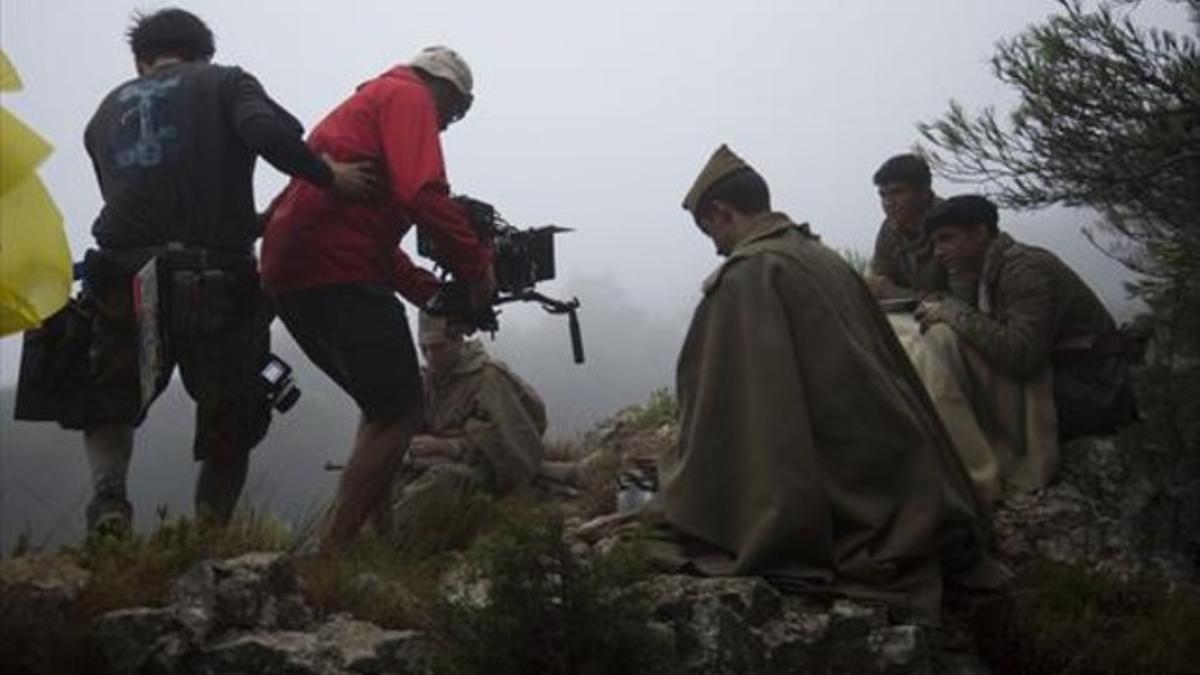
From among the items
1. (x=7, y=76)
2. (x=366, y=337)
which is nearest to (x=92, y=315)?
(x=366, y=337)

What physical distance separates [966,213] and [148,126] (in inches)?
136

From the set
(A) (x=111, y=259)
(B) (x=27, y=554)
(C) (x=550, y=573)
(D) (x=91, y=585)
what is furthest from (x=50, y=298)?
(A) (x=111, y=259)

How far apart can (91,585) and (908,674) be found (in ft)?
7.36

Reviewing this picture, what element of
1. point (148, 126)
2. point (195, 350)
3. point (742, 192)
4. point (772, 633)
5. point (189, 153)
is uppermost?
point (148, 126)

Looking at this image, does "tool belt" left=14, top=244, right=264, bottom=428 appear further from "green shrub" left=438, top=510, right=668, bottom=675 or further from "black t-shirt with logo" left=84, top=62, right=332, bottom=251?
"green shrub" left=438, top=510, right=668, bottom=675

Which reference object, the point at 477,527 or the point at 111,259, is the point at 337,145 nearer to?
the point at 111,259

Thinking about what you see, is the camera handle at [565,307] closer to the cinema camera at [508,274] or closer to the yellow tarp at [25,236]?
the cinema camera at [508,274]

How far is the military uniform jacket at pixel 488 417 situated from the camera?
591 centimetres

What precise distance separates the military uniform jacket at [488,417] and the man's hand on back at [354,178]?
2.23 m

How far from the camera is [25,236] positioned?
71 cm

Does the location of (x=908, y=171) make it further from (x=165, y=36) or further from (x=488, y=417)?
(x=165, y=36)

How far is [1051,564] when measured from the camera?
3.97 metres

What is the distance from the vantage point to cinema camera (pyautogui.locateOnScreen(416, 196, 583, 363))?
427 centimetres

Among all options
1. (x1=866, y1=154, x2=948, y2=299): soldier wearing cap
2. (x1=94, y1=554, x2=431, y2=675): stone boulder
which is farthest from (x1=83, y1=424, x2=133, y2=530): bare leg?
(x1=866, y1=154, x2=948, y2=299): soldier wearing cap
